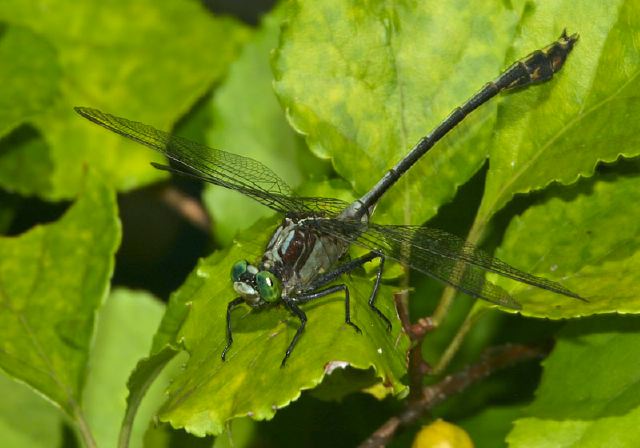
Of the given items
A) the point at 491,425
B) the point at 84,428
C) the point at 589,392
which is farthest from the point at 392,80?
the point at 84,428

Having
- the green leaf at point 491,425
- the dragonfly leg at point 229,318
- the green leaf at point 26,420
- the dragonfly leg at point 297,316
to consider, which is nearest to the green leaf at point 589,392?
the green leaf at point 491,425

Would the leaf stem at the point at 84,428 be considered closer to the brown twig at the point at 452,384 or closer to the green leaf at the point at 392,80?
the brown twig at the point at 452,384

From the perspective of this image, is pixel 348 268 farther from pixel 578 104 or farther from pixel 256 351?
pixel 578 104

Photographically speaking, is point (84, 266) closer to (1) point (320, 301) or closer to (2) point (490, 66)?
(1) point (320, 301)

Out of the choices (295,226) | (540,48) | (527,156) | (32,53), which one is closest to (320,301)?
(295,226)

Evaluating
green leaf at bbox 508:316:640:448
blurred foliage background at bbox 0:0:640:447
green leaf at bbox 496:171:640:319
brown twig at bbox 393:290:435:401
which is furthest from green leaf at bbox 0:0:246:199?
green leaf at bbox 508:316:640:448
